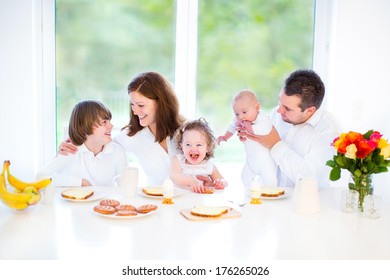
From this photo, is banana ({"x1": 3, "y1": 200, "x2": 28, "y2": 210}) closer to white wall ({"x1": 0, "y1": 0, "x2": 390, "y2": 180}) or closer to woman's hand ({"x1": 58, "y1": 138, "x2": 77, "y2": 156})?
woman's hand ({"x1": 58, "y1": 138, "x2": 77, "y2": 156})

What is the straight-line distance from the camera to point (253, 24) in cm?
362

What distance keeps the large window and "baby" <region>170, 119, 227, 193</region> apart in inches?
43.0

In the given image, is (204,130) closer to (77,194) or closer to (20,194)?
(77,194)

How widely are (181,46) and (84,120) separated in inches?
48.0

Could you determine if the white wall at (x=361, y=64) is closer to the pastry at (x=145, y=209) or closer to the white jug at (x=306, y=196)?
the white jug at (x=306, y=196)

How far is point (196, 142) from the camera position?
95.6 inches

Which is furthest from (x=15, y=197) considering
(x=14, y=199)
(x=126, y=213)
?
(x=126, y=213)

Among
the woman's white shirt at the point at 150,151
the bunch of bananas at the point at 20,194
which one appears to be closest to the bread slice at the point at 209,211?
the bunch of bananas at the point at 20,194

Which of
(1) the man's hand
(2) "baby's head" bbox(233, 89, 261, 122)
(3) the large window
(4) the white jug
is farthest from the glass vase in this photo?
(3) the large window

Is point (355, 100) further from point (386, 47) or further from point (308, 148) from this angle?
point (308, 148)

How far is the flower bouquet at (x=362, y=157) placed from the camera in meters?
1.79

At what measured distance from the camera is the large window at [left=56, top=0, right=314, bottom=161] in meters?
3.50

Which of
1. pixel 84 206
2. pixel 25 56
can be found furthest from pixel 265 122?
pixel 25 56

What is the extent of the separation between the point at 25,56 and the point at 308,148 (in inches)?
82.2
